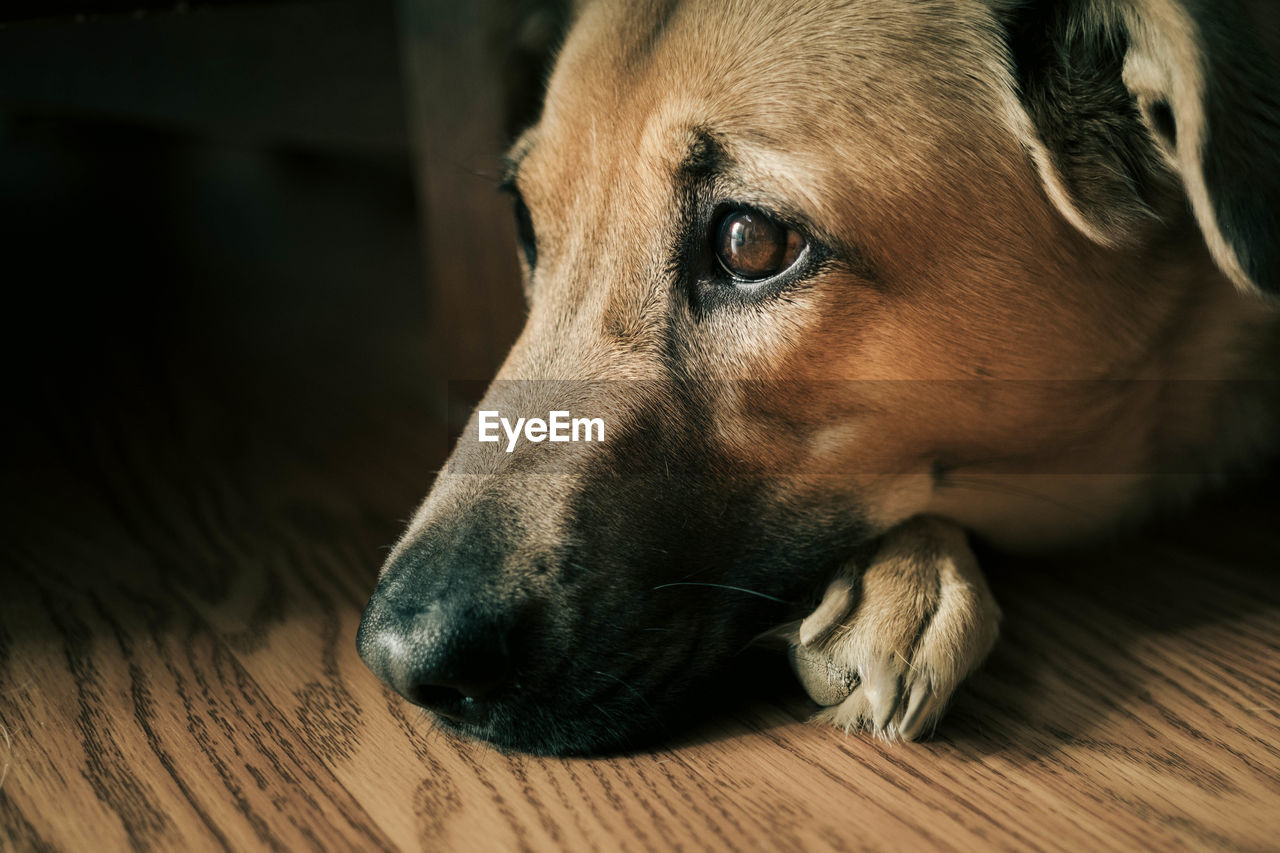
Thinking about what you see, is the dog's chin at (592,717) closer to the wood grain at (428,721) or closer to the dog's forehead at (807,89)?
the wood grain at (428,721)

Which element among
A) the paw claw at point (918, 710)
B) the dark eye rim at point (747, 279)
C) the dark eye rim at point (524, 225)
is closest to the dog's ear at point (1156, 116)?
the dark eye rim at point (747, 279)

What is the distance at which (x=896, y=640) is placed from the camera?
3.71 ft

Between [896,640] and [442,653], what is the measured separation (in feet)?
1.76

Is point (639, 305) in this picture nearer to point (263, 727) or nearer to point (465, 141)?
point (263, 727)

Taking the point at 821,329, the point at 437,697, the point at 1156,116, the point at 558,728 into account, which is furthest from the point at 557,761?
the point at 1156,116

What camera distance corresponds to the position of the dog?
1076 mm

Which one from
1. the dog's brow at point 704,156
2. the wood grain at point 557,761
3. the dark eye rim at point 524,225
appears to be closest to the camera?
the wood grain at point 557,761

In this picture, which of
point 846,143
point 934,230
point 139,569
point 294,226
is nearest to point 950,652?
point 934,230

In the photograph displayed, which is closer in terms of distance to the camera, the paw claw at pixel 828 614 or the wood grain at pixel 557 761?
the wood grain at pixel 557 761

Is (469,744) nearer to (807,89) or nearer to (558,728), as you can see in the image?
(558,728)

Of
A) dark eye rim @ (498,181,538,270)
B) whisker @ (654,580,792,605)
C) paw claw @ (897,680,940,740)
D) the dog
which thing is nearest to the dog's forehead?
the dog

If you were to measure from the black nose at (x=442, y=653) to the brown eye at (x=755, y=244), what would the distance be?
55cm

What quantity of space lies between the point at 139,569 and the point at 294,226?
10.1 feet

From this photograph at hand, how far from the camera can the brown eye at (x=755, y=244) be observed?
1.20 meters
